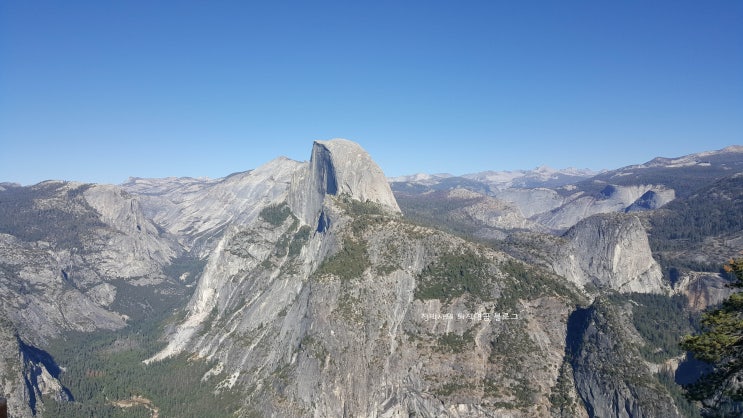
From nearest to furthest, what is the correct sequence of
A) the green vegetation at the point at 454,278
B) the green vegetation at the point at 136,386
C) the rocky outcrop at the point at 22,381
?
the rocky outcrop at the point at 22,381 < the green vegetation at the point at 454,278 < the green vegetation at the point at 136,386

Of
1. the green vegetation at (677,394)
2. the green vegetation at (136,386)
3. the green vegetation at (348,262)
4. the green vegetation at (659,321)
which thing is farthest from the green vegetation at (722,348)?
the green vegetation at (136,386)

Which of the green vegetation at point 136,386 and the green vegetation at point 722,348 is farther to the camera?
the green vegetation at point 136,386

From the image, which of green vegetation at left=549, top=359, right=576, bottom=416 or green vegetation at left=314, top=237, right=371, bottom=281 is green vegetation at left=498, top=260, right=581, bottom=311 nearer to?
green vegetation at left=549, top=359, right=576, bottom=416

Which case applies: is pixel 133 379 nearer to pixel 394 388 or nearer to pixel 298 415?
pixel 298 415

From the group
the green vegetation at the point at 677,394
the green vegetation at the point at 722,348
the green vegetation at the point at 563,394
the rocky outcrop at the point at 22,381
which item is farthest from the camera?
the rocky outcrop at the point at 22,381

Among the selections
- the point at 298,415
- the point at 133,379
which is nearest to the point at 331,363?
the point at 298,415

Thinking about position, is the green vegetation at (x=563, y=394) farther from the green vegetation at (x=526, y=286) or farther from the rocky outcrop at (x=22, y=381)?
the rocky outcrop at (x=22, y=381)

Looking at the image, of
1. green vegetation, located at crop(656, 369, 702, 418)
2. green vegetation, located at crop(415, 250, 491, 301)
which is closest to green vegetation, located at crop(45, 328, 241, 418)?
green vegetation, located at crop(415, 250, 491, 301)
